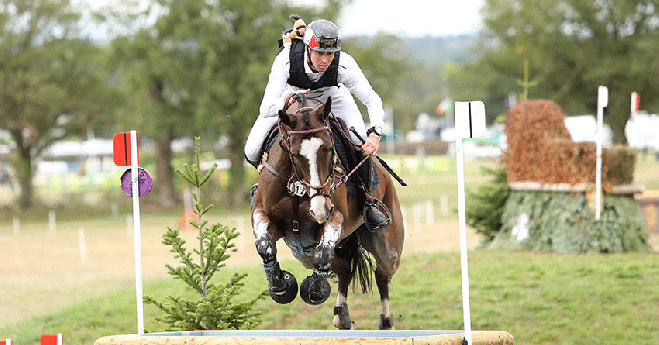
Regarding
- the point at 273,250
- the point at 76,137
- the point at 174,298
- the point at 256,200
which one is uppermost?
the point at 76,137

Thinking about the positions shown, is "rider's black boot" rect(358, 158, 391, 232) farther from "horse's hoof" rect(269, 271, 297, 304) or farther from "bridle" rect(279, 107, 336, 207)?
"horse's hoof" rect(269, 271, 297, 304)

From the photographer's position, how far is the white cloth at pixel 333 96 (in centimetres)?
519

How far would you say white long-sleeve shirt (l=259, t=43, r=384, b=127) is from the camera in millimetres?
5113

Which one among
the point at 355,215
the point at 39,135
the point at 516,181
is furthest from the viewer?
the point at 39,135

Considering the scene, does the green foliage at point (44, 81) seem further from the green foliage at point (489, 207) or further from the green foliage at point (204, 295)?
the green foliage at point (204, 295)

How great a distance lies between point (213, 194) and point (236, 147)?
116 inches

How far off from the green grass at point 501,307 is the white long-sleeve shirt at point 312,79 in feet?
12.4

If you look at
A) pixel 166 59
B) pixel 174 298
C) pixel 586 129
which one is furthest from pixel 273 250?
pixel 586 129

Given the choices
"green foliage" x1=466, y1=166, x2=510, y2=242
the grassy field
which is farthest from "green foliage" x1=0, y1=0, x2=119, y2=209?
"green foliage" x1=466, y1=166, x2=510, y2=242

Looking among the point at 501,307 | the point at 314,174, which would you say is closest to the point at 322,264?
the point at 314,174

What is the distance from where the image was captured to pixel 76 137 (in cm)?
3584

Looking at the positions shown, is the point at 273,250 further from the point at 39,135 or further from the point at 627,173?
the point at 39,135

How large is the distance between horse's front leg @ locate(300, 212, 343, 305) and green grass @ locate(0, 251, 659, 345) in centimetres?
389

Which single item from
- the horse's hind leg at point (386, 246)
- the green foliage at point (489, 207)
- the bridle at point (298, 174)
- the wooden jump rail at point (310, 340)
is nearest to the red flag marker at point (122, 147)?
the bridle at point (298, 174)
